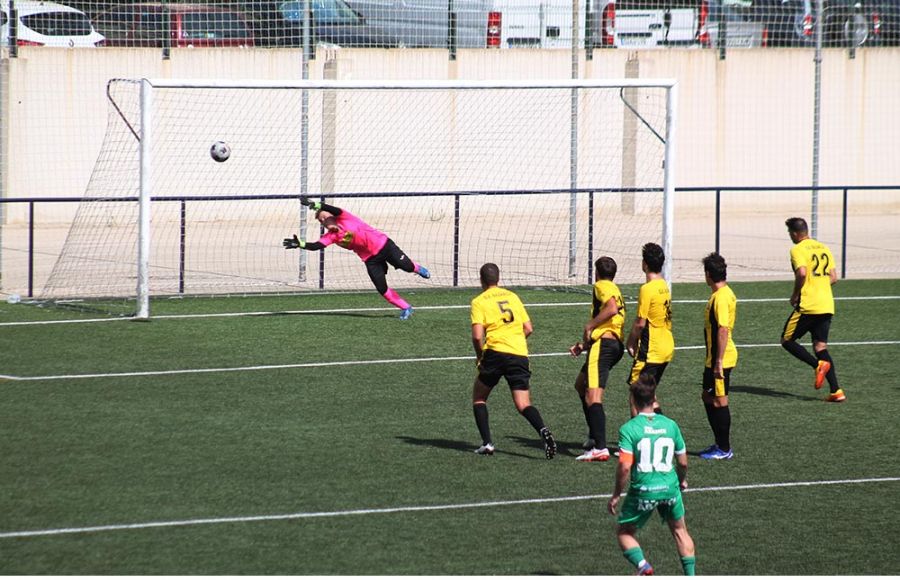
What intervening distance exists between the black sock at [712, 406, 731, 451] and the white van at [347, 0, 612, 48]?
17638mm

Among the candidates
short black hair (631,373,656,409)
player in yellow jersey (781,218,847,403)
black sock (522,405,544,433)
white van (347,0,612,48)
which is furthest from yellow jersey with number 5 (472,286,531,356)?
white van (347,0,612,48)

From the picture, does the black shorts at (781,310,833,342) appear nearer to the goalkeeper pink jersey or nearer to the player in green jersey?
the goalkeeper pink jersey

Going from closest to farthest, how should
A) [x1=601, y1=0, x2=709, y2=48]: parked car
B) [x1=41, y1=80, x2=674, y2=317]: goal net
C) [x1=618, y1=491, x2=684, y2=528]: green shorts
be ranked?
[x1=618, y1=491, x2=684, y2=528]: green shorts, [x1=41, y1=80, x2=674, y2=317]: goal net, [x1=601, y1=0, x2=709, y2=48]: parked car

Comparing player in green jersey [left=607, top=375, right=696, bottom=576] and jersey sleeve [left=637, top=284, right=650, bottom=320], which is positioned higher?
jersey sleeve [left=637, top=284, right=650, bottom=320]

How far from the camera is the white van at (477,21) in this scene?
27656mm

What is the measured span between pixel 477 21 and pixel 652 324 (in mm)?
18813

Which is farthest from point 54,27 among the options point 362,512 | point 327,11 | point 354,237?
point 362,512

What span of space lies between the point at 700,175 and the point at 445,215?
29.5 feet

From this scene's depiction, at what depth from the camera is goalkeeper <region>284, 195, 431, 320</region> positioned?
17.9 metres

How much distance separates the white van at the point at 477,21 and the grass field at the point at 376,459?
38.6 feet

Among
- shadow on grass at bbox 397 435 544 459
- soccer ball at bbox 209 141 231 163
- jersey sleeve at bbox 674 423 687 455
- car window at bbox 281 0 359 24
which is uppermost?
car window at bbox 281 0 359 24

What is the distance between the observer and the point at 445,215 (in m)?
26.1

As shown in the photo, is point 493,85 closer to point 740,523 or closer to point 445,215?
point 445,215

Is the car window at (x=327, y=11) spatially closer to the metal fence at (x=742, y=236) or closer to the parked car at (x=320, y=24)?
the parked car at (x=320, y=24)
